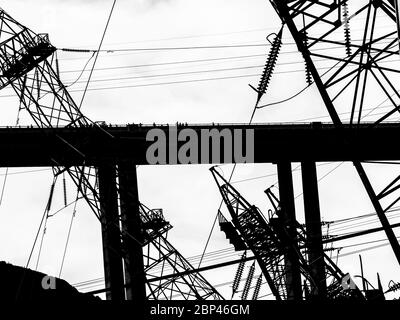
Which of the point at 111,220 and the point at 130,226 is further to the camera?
the point at 130,226

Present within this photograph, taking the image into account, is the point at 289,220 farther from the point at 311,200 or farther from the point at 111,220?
the point at 111,220

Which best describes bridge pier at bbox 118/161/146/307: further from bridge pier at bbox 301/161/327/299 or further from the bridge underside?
bridge pier at bbox 301/161/327/299

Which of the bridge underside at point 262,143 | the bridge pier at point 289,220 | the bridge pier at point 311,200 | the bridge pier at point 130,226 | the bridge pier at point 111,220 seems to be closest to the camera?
the bridge pier at point 111,220

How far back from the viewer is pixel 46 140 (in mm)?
39031

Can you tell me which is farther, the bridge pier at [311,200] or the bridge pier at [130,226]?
the bridge pier at [311,200]

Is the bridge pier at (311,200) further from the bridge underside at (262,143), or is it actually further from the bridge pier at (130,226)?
the bridge pier at (130,226)

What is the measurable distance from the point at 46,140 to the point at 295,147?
13023 millimetres

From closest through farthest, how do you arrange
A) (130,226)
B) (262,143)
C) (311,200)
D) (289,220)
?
(130,226) → (262,143) → (289,220) → (311,200)

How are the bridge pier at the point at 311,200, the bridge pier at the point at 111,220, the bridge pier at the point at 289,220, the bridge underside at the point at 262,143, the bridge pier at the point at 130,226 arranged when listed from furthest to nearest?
the bridge pier at the point at 311,200
the bridge pier at the point at 289,220
the bridge underside at the point at 262,143
the bridge pier at the point at 130,226
the bridge pier at the point at 111,220

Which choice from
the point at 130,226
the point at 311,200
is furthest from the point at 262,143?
the point at 130,226

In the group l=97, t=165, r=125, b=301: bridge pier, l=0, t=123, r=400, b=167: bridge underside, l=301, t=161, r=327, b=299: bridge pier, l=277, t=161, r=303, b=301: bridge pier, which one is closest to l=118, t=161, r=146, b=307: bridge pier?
l=97, t=165, r=125, b=301: bridge pier

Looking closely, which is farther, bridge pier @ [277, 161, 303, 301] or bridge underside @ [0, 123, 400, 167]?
bridge pier @ [277, 161, 303, 301]

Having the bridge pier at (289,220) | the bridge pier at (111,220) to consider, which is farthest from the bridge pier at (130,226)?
the bridge pier at (289,220)
